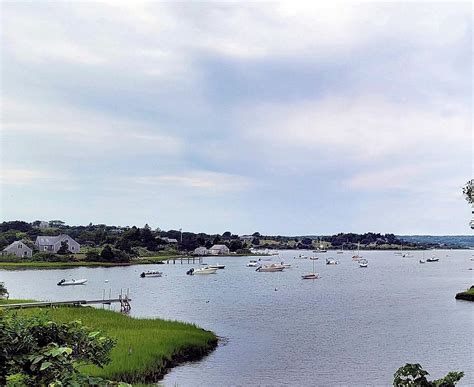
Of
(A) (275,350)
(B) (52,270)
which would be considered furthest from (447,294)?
(B) (52,270)

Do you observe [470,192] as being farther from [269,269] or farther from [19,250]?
[19,250]

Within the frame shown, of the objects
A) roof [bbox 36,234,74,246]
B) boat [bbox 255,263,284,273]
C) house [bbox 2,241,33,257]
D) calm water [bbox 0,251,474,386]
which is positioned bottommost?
calm water [bbox 0,251,474,386]

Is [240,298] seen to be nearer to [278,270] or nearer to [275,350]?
[275,350]

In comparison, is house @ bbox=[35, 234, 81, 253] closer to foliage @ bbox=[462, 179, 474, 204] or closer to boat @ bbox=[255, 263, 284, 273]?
boat @ bbox=[255, 263, 284, 273]

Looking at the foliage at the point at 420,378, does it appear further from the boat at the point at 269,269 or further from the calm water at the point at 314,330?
the boat at the point at 269,269

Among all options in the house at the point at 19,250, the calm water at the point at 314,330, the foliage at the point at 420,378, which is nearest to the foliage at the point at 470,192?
the calm water at the point at 314,330

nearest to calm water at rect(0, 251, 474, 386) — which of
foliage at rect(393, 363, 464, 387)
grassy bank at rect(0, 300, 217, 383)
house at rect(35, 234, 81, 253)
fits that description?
grassy bank at rect(0, 300, 217, 383)

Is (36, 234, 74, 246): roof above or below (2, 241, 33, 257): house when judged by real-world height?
above

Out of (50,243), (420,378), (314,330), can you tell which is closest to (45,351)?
(420,378)

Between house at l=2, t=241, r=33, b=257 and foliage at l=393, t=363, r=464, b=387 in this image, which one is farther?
house at l=2, t=241, r=33, b=257
